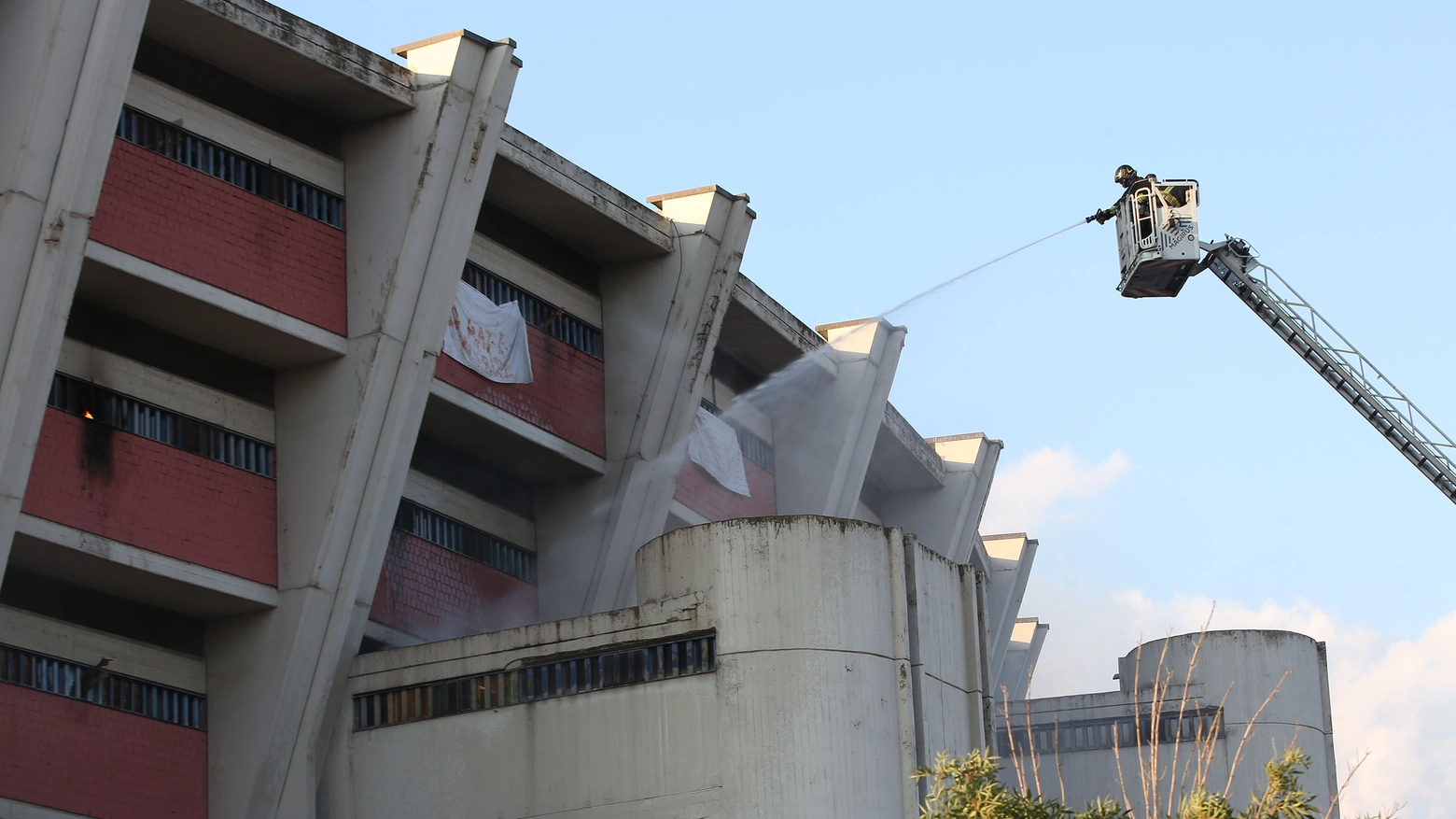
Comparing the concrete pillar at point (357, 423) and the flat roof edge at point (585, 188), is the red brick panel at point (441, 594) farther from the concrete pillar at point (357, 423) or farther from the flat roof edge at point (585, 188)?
the flat roof edge at point (585, 188)

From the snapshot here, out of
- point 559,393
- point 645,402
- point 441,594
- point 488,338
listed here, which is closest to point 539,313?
point 559,393

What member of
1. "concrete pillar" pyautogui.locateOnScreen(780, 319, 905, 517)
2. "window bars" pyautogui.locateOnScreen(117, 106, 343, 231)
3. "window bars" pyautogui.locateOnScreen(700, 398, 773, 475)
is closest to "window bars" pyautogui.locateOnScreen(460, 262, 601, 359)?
"window bars" pyautogui.locateOnScreen(117, 106, 343, 231)

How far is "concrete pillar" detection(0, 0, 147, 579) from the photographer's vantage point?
28.8 metres

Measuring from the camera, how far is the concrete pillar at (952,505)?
59.3m

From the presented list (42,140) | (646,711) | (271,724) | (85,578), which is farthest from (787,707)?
(42,140)

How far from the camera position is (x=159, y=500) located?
33.0m

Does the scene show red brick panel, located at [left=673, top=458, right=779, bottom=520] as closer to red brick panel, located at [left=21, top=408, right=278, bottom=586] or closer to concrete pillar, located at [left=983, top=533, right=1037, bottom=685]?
red brick panel, located at [left=21, top=408, right=278, bottom=586]

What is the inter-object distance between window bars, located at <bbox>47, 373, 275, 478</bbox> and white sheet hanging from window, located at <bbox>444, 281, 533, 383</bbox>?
14.5 ft

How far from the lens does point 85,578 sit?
108 ft

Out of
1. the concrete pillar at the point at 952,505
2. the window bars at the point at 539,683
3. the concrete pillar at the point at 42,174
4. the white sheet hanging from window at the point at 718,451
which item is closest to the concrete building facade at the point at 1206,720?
the white sheet hanging from window at the point at 718,451

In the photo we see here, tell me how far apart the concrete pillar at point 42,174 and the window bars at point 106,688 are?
3248 mm

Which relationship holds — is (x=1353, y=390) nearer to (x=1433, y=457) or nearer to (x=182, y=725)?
(x=1433, y=457)

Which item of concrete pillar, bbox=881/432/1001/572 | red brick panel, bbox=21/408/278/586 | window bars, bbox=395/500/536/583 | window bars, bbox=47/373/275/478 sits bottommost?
red brick panel, bbox=21/408/278/586

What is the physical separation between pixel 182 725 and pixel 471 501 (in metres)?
8.41
